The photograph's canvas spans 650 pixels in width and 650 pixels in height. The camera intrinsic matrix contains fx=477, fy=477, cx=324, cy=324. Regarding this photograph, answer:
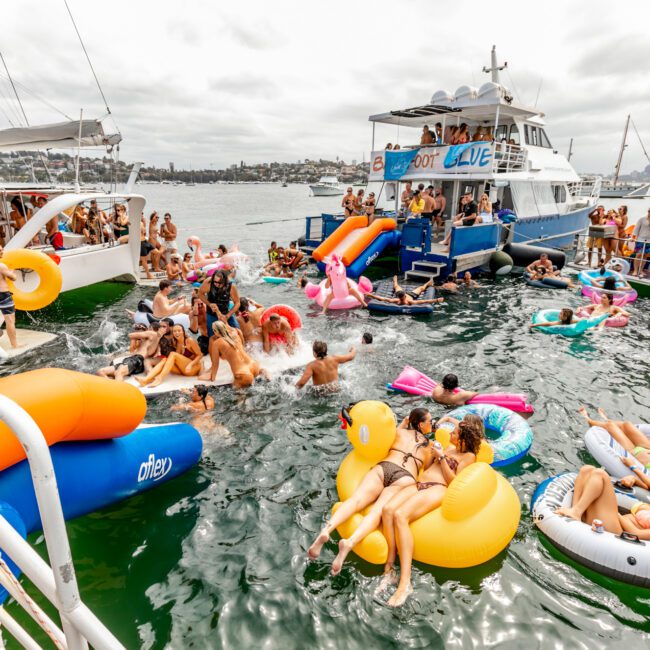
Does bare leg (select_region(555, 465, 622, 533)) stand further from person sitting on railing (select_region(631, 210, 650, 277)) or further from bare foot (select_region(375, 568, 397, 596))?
person sitting on railing (select_region(631, 210, 650, 277))

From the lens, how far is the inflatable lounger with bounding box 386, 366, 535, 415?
22.3 feet

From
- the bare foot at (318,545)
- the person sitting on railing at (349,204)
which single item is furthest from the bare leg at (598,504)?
the person sitting on railing at (349,204)

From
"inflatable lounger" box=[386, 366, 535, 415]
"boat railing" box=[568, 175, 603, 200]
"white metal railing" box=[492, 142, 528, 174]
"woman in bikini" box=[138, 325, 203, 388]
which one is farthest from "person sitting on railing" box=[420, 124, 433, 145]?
"woman in bikini" box=[138, 325, 203, 388]

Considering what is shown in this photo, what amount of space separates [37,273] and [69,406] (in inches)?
292

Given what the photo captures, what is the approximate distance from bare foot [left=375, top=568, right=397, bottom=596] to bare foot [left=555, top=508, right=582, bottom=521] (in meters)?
1.71

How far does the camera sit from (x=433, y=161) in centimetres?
→ 1714

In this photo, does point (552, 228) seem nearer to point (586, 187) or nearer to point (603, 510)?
point (586, 187)

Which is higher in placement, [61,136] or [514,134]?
[514,134]

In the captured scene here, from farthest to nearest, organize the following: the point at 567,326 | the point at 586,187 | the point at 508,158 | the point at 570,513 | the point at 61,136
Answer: the point at 586,187 → the point at 508,158 → the point at 61,136 → the point at 567,326 → the point at 570,513

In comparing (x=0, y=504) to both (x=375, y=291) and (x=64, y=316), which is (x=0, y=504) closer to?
(x=64, y=316)

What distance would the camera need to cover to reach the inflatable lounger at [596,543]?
399cm

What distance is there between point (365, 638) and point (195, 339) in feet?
21.1

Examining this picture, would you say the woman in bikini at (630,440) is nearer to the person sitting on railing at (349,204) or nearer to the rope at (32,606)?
the rope at (32,606)

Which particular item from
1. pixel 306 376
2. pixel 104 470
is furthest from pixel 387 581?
pixel 306 376
